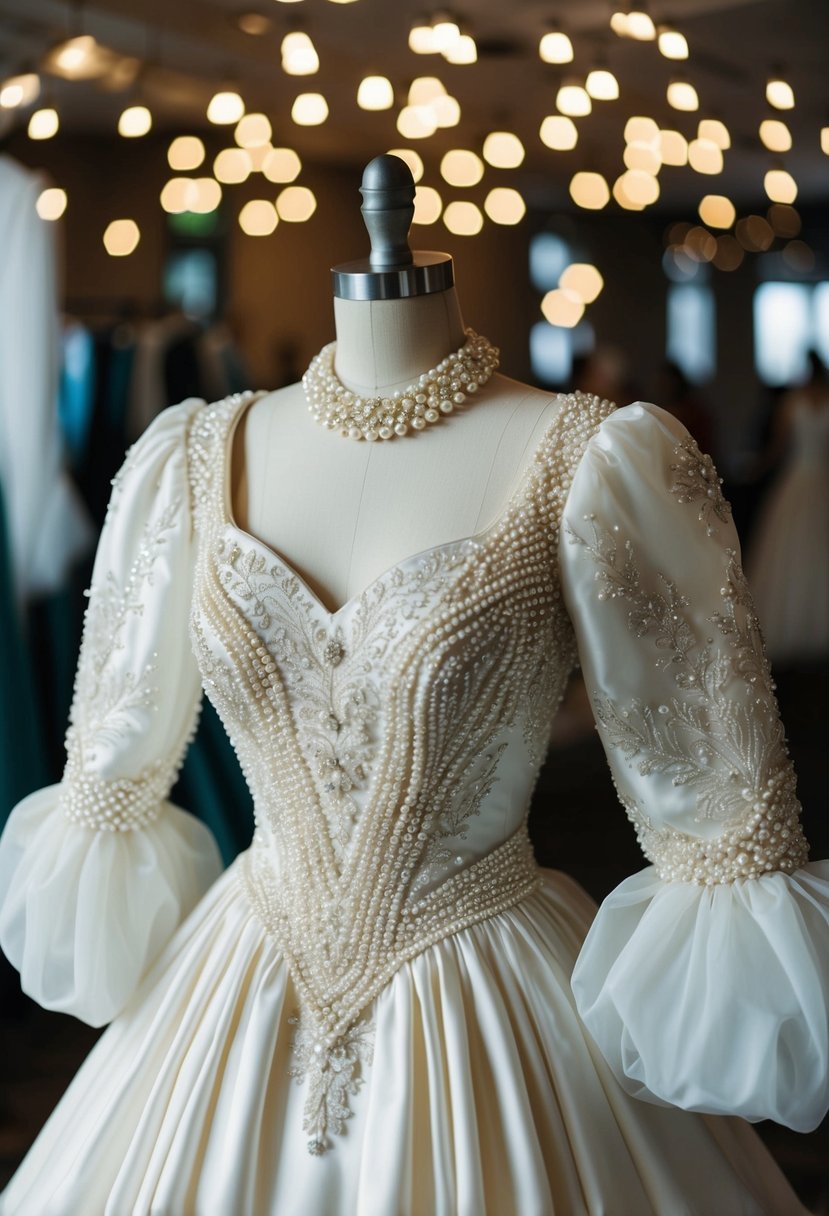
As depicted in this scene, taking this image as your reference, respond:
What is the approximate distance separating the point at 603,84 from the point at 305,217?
1918mm

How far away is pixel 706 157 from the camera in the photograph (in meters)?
3.18

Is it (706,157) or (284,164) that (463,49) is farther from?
(284,164)

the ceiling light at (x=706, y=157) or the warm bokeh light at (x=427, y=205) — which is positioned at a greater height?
the warm bokeh light at (x=427, y=205)

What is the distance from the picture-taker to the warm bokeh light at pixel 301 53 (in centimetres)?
241

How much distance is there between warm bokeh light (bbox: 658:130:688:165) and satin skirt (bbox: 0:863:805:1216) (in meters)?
2.53

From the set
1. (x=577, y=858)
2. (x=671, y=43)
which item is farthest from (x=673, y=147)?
(x=577, y=858)

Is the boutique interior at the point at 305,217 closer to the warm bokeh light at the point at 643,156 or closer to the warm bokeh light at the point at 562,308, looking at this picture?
the warm bokeh light at the point at 643,156

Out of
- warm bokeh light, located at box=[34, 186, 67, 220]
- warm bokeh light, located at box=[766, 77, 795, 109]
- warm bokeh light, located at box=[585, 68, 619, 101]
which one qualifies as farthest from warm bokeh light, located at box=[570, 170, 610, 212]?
warm bokeh light, located at box=[34, 186, 67, 220]

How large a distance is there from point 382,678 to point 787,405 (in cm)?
529

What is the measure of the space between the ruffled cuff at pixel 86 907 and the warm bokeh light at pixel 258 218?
15.0 ft

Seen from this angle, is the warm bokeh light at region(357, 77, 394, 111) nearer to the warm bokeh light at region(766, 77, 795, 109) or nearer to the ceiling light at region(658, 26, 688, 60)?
the ceiling light at region(658, 26, 688, 60)

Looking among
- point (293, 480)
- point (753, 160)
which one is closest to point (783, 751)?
point (293, 480)

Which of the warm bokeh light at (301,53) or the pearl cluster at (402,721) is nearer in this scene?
the pearl cluster at (402,721)

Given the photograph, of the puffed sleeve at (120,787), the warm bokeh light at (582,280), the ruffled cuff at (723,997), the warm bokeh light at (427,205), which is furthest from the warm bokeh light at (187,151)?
the warm bokeh light at (582,280)
